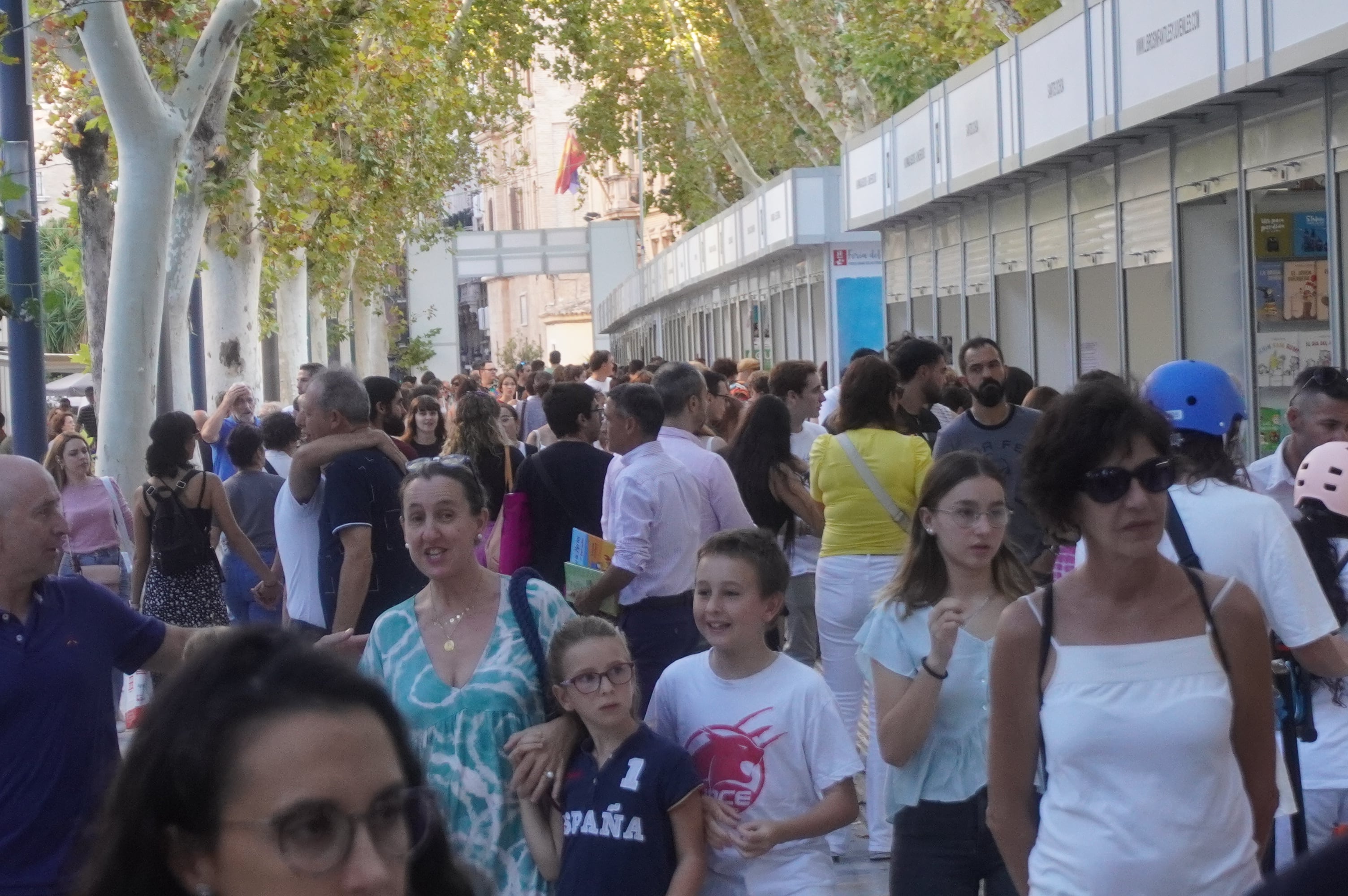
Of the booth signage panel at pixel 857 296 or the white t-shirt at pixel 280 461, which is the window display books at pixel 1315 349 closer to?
the white t-shirt at pixel 280 461

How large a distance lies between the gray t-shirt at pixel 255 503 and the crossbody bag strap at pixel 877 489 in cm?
378

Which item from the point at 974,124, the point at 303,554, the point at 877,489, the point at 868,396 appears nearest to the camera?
the point at 303,554

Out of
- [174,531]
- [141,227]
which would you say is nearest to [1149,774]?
[174,531]

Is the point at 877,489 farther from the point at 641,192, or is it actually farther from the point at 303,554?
the point at 641,192

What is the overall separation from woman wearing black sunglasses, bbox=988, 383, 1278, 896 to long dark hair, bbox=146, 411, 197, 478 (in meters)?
6.28

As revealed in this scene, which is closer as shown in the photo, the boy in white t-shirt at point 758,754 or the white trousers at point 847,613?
the boy in white t-shirt at point 758,754

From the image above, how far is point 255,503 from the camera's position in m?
9.88

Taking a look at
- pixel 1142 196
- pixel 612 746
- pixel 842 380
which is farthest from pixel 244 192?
pixel 612 746

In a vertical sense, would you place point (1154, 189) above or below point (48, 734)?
above

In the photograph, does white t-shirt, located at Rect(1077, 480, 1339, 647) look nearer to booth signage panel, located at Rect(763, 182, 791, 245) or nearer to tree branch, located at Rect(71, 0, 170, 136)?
tree branch, located at Rect(71, 0, 170, 136)

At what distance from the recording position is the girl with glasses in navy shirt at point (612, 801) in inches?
158

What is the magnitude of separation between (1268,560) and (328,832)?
2.53 m

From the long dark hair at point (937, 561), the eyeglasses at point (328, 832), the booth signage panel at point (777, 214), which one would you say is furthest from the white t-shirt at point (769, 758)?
the booth signage panel at point (777, 214)

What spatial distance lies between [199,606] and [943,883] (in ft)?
18.5
